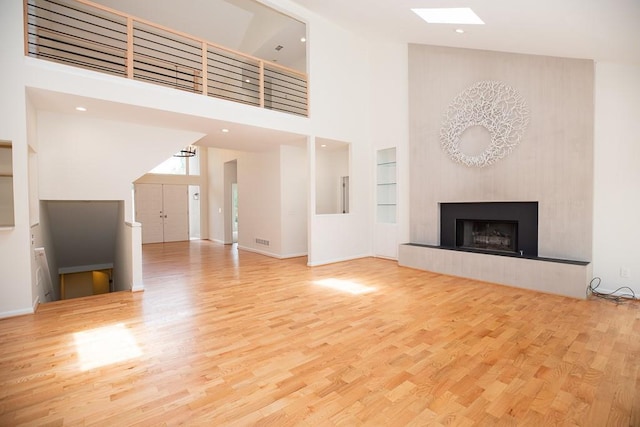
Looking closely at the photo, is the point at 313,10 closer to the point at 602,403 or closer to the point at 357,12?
the point at 357,12

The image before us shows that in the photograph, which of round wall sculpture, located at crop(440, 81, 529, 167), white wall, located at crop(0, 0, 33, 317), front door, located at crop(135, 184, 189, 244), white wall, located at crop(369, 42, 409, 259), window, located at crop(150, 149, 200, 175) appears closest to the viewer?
white wall, located at crop(0, 0, 33, 317)

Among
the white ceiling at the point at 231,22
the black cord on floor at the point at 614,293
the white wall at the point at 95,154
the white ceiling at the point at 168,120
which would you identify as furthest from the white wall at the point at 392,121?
the white wall at the point at 95,154

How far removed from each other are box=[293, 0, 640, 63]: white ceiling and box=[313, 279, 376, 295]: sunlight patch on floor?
3722mm

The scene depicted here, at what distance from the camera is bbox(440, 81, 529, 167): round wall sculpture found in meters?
4.80

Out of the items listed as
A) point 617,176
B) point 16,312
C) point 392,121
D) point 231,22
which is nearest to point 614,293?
point 617,176

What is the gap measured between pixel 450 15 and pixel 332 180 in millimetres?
4832

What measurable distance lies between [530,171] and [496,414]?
13.2ft

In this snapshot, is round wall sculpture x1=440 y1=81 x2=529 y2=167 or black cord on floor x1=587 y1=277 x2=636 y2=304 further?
round wall sculpture x1=440 y1=81 x2=529 y2=167

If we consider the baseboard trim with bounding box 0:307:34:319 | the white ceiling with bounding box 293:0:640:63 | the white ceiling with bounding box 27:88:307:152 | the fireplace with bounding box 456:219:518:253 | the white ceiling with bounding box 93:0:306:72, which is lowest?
the baseboard trim with bounding box 0:307:34:319

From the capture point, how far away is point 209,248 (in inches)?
351

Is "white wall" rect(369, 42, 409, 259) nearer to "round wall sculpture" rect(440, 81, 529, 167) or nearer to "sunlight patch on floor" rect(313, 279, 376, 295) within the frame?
"round wall sculpture" rect(440, 81, 529, 167)

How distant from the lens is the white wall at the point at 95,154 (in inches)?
179

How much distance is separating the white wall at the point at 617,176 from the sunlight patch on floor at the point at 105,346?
5.59 m

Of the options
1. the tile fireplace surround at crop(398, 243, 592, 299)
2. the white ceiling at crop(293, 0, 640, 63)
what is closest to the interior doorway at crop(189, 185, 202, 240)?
the white ceiling at crop(293, 0, 640, 63)
